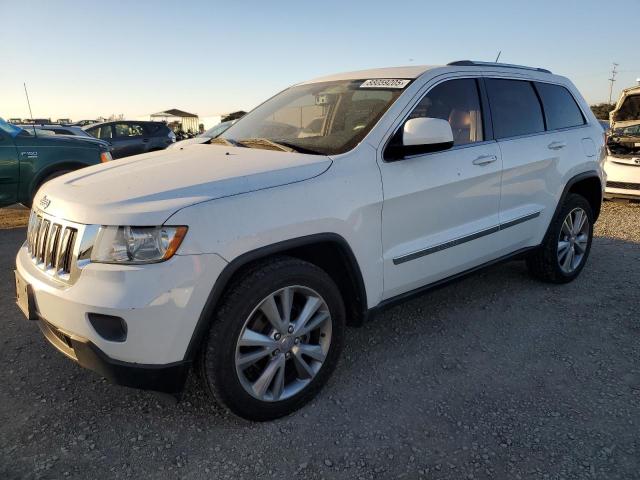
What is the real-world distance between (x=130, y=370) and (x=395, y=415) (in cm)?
132

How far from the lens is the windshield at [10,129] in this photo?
21.1 ft

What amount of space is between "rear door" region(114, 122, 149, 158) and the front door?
11621 mm

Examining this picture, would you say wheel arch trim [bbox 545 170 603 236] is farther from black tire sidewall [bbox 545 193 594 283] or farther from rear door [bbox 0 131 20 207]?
rear door [bbox 0 131 20 207]

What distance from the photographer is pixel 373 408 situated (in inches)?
101

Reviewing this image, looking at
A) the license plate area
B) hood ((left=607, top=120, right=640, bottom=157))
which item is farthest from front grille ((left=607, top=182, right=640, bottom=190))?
the license plate area

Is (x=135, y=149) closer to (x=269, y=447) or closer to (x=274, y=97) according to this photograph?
(x=274, y=97)

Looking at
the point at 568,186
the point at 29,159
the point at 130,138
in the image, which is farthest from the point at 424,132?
the point at 130,138

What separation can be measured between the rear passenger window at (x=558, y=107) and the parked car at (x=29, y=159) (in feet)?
19.1

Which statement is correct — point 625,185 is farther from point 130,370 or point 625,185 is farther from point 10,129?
point 10,129

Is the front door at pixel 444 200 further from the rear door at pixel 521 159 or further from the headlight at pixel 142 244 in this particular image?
the headlight at pixel 142 244

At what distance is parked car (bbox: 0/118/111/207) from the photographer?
629cm

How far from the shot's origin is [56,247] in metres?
2.23

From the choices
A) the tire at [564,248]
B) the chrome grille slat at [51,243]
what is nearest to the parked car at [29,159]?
the chrome grille slat at [51,243]

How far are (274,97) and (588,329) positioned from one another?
2.89 m
